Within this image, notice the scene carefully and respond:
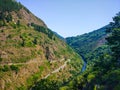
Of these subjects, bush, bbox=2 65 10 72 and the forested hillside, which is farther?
bush, bbox=2 65 10 72

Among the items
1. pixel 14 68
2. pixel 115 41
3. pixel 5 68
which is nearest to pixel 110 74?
pixel 115 41

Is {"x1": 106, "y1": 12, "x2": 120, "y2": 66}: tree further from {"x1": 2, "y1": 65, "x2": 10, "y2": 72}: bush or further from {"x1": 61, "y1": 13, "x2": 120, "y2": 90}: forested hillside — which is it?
{"x1": 2, "y1": 65, "x2": 10, "y2": 72}: bush

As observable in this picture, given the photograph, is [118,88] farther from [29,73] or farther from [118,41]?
[29,73]

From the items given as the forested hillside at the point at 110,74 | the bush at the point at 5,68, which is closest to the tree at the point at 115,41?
the forested hillside at the point at 110,74

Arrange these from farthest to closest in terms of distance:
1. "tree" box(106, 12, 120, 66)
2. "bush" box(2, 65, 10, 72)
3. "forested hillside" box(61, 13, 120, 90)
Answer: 1. "bush" box(2, 65, 10, 72)
2. "tree" box(106, 12, 120, 66)
3. "forested hillside" box(61, 13, 120, 90)

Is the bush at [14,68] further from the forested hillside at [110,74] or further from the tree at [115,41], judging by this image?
the tree at [115,41]

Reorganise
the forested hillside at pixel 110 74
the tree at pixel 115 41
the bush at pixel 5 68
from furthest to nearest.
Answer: the bush at pixel 5 68
the tree at pixel 115 41
the forested hillside at pixel 110 74

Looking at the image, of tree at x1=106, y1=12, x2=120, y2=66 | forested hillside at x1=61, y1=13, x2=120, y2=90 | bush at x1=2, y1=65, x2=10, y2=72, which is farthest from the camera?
bush at x1=2, y1=65, x2=10, y2=72

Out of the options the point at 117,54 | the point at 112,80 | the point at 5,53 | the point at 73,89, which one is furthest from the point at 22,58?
the point at 112,80

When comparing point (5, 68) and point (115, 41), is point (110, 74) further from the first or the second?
point (5, 68)

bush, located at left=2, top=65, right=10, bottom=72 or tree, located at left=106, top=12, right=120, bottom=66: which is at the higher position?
tree, located at left=106, top=12, right=120, bottom=66

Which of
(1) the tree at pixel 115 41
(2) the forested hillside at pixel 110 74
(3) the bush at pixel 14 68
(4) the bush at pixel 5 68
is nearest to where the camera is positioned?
(2) the forested hillside at pixel 110 74

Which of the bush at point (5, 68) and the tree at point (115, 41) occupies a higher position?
the tree at point (115, 41)

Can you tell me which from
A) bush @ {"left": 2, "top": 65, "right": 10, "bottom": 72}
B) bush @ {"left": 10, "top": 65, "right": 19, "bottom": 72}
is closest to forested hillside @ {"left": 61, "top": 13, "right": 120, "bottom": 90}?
bush @ {"left": 2, "top": 65, "right": 10, "bottom": 72}
